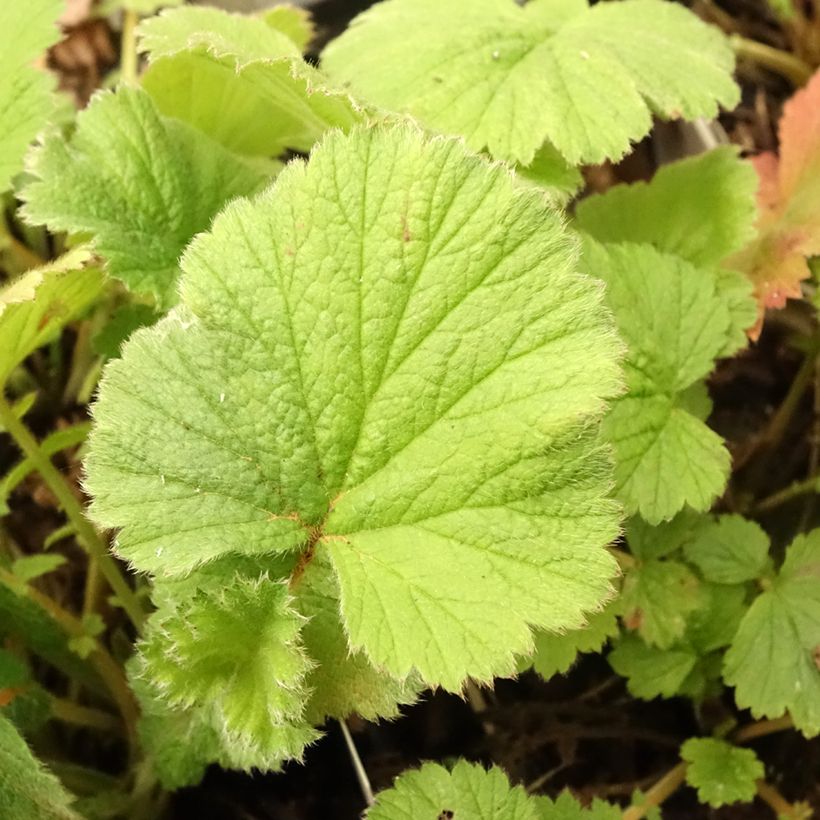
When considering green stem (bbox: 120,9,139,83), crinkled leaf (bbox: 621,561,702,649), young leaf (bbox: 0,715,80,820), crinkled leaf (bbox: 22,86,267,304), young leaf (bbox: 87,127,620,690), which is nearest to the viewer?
Answer: young leaf (bbox: 87,127,620,690)

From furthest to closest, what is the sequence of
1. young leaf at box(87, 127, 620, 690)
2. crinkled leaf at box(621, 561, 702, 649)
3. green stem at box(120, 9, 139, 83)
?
green stem at box(120, 9, 139, 83)
crinkled leaf at box(621, 561, 702, 649)
young leaf at box(87, 127, 620, 690)

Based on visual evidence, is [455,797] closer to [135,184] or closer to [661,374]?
[661,374]

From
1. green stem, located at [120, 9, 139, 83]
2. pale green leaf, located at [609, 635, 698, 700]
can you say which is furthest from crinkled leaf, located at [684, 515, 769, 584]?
Answer: green stem, located at [120, 9, 139, 83]

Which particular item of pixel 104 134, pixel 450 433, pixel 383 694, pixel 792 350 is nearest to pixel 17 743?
pixel 383 694

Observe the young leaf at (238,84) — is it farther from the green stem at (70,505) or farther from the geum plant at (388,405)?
the green stem at (70,505)

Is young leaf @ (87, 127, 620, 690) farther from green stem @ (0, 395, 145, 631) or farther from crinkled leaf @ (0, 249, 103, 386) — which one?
green stem @ (0, 395, 145, 631)

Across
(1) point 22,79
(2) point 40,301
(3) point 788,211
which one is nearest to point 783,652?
(3) point 788,211

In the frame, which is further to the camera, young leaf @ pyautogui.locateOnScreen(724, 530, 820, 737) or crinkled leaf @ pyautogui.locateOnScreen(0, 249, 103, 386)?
young leaf @ pyautogui.locateOnScreen(724, 530, 820, 737)
